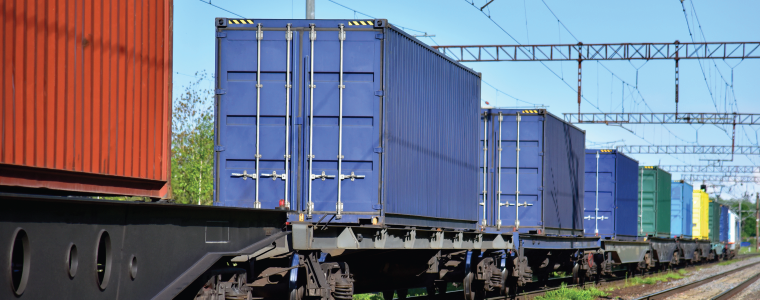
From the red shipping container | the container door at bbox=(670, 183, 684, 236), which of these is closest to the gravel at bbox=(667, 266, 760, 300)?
Answer: the container door at bbox=(670, 183, 684, 236)

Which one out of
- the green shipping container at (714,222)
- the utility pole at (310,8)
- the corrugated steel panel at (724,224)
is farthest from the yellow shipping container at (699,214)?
the utility pole at (310,8)

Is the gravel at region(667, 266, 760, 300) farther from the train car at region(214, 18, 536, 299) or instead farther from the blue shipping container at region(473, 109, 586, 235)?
the train car at region(214, 18, 536, 299)

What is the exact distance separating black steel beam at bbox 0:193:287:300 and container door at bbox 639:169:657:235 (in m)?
23.5

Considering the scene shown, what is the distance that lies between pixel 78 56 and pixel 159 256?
1699 mm

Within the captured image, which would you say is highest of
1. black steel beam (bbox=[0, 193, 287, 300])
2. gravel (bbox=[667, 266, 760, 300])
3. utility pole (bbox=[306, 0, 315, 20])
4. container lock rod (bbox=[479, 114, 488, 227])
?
utility pole (bbox=[306, 0, 315, 20])

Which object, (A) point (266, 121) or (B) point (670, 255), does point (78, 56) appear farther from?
(B) point (670, 255)

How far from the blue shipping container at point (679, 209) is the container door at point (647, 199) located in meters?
5.09

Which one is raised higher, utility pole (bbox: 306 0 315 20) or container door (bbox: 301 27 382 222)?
utility pole (bbox: 306 0 315 20)

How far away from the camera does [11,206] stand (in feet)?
15.4

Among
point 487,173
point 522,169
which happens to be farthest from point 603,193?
point 487,173

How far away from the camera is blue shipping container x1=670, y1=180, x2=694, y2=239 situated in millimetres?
33906

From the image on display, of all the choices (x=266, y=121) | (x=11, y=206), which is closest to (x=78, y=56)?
(x=11, y=206)

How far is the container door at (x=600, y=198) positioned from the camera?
2350cm

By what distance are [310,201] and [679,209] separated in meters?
27.9
